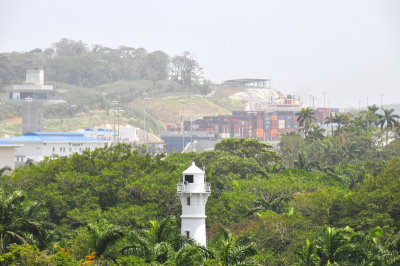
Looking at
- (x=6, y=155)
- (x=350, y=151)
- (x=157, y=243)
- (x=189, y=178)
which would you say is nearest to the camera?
(x=157, y=243)

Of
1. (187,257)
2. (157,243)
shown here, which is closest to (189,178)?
(157,243)

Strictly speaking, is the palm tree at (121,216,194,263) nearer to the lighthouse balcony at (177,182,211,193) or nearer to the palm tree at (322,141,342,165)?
the lighthouse balcony at (177,182,211,193)

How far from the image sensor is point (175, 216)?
81.6 m

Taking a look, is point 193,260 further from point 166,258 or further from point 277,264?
point 277,264

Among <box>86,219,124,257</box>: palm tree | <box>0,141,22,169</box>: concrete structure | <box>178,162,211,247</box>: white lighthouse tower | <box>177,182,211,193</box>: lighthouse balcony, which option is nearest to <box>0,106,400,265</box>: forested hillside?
<box>86,219,124,257</box>: palm tree

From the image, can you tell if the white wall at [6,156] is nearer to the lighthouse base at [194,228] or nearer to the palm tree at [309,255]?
the lighthouse base at [194,228]

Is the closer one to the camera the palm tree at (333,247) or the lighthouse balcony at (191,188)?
the palm tree at (333,247)

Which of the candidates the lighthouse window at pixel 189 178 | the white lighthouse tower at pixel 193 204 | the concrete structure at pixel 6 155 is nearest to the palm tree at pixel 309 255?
the white lighthouse tower at pixel 193 204

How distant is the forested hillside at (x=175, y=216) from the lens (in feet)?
208

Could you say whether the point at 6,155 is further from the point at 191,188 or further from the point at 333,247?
the point at 333,247

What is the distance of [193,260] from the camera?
60.9m

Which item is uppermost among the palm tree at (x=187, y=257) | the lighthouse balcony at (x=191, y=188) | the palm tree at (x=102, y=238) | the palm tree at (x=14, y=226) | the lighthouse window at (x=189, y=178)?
the lighthouse window at (x=189, y=178)

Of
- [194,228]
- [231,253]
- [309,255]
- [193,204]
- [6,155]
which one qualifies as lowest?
[309,255]

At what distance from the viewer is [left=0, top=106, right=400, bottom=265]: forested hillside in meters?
63.3
